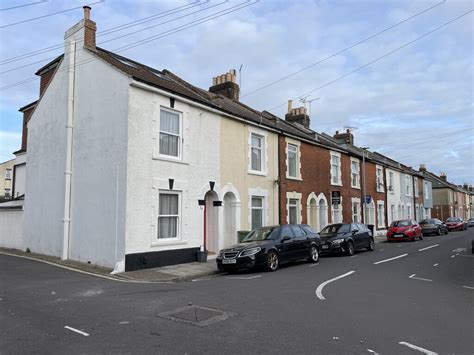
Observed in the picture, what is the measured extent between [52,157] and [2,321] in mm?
11401

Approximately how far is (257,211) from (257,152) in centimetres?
293

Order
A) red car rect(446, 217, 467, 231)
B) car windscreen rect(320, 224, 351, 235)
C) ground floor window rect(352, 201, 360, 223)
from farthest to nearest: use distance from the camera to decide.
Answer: red car rect(446, 217, 467, 231)
ground floor window rect(352, 201, 360, 223)
car windscreen rect(320, 224, 351, 235)

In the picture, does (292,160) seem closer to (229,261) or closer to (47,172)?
(229,261)

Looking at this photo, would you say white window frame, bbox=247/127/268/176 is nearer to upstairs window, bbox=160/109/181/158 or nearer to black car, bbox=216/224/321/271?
black car, bbox=216/224/321/271

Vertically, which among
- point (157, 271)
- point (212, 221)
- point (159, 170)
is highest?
point (159, 170)

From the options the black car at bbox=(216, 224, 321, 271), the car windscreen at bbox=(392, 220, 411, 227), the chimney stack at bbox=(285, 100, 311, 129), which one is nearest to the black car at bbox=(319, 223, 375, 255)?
the black car at bbox=(216, 224, 321, 271)

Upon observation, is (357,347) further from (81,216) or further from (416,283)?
(81,216)

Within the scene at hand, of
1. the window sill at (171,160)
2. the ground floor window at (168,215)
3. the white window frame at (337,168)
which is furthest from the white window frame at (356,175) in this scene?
the ground floor window at (168,215)

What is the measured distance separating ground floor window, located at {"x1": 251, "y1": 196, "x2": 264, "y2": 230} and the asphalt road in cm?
729

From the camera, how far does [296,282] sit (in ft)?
34.7

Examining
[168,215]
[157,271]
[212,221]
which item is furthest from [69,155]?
[212,221]

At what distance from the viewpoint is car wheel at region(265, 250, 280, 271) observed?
12.8 m

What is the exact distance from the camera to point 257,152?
19.9 meters

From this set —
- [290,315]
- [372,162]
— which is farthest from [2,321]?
[372,162]
